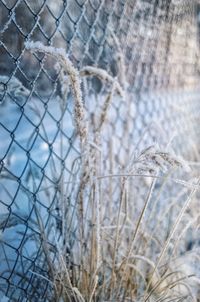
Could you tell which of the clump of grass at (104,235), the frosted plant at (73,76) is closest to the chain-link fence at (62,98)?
the clump of grass at (104,235)

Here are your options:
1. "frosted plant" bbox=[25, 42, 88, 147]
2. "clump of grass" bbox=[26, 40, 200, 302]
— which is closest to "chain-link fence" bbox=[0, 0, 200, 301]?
"clump of grass" bbox=[26, 40, 200, 302]

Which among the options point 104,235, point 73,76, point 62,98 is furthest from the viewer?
point 62,98

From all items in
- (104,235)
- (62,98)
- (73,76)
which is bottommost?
(104,235)

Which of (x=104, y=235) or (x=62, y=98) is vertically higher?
(x=62, y=98)

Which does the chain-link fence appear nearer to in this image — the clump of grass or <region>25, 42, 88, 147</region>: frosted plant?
the clump of grass

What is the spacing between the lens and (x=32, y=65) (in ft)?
11.1

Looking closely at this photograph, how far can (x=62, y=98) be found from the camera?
1.85 meters

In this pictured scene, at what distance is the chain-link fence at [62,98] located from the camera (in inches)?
67.6

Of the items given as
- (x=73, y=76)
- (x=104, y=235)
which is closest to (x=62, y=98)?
(x=104, y=235)

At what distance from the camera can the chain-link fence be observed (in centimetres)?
172

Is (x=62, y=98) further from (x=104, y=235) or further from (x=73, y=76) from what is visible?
(x=73, y=76)

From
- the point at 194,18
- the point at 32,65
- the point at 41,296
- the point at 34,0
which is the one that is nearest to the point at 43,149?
the point at 32,65

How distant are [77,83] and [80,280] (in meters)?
0.69

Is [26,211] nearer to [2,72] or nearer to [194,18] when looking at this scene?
[2,72]
